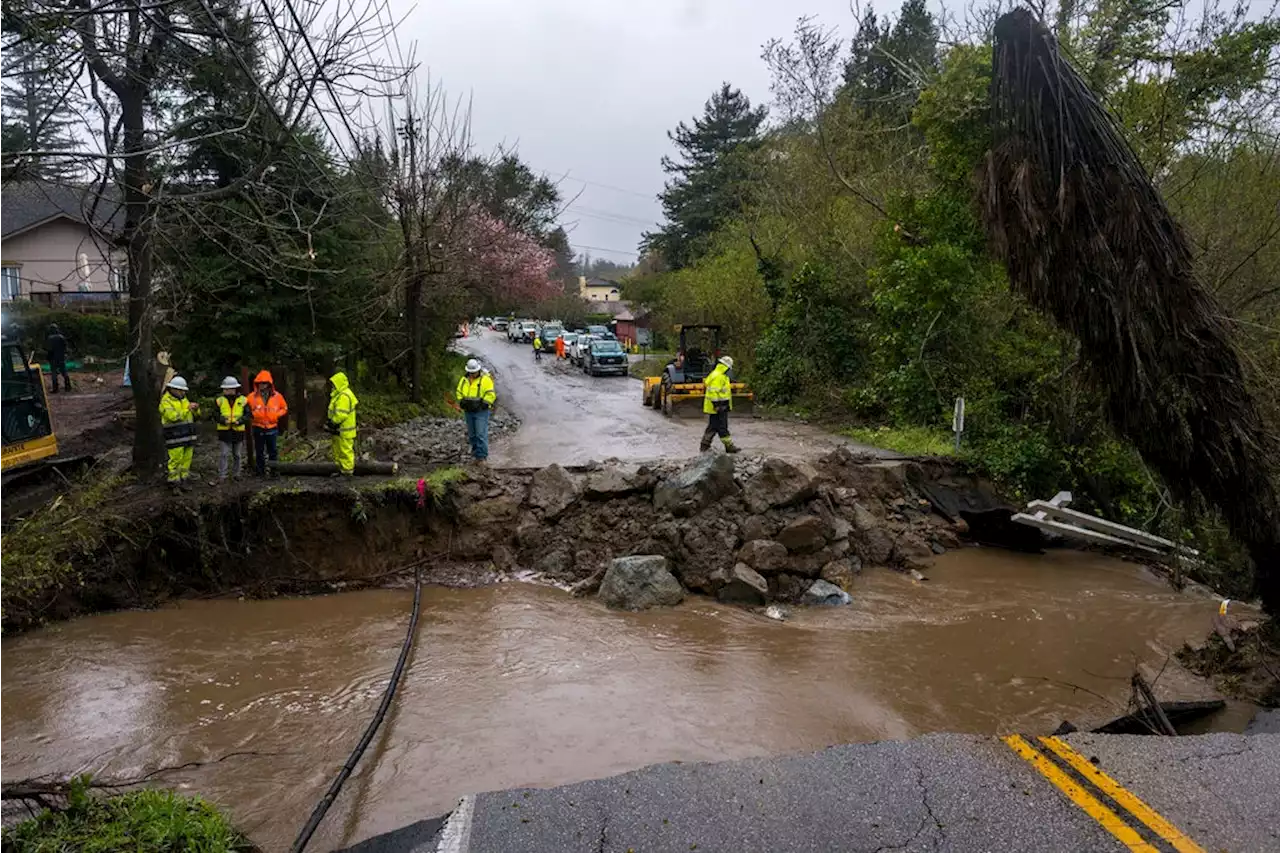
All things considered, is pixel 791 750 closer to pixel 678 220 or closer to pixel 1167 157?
pixel 1167 157

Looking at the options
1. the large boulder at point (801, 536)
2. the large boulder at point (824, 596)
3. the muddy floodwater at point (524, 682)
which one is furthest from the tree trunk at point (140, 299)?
the large boulder at point (824, 596)

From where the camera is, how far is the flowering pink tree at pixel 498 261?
22.0m

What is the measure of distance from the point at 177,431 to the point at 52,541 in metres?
2.62

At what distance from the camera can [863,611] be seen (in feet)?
31.9

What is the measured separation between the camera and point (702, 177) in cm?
4341

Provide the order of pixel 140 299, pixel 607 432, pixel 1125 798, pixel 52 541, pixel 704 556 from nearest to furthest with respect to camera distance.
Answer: pixel 1125 798 < pixel 52 541 < pixel 704 556 < pixel 140 299 < pixel 607 432

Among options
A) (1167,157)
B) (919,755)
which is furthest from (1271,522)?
(1167,157)

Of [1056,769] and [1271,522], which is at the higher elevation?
[1271,522]

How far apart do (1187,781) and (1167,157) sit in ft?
43.2

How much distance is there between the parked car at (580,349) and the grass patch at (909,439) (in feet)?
68.7

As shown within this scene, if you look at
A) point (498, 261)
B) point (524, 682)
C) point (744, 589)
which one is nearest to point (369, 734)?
point (524, 682)

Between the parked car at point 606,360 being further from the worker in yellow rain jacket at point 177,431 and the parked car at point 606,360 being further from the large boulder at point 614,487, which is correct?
the worker in yellow rain jacket at point 177,431

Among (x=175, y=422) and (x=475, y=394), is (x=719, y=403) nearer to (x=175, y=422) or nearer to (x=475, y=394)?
(x=475, y=394)

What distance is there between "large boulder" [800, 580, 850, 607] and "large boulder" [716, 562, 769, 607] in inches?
20.7
